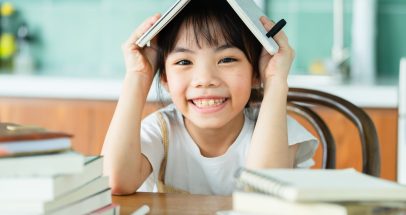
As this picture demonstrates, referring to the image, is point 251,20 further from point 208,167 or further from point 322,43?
point 322,43

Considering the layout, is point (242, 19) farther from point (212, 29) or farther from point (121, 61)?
point (121, 61)

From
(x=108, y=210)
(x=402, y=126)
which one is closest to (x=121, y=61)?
(x=402, y=126)

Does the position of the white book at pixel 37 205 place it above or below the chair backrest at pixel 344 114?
below

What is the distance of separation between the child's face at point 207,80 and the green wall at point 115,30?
2.07 metres

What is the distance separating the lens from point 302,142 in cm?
167

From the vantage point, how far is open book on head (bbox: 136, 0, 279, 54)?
1.30 m

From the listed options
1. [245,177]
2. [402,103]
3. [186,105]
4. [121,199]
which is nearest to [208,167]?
[186,105]

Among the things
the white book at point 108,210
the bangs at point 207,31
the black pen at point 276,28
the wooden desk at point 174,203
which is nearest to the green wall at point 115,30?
the bangs at point 207,31

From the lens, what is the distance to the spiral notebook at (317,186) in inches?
34.0

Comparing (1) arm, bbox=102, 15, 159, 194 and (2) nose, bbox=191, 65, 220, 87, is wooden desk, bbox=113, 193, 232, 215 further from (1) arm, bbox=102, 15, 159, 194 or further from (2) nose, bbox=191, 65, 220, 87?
(2) nose, bbox=191, 65, 220, 87

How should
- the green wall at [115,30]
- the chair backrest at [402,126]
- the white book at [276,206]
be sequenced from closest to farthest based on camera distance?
the white book at [276,206] → the chair backrest at [402,126] → the green wall at [115,30]

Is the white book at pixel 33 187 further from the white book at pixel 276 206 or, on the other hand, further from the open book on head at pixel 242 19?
the open book on head at pixel 242 19

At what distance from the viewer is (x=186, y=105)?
1574 mm

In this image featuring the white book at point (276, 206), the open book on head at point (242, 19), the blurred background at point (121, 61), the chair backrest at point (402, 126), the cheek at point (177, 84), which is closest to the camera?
the white book at point (276, 206)
